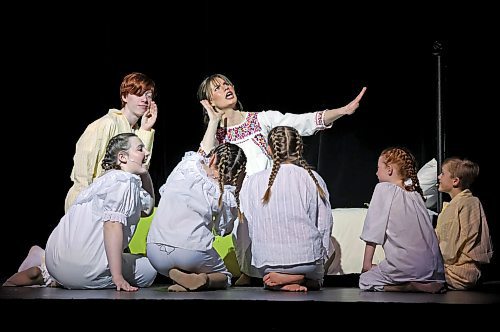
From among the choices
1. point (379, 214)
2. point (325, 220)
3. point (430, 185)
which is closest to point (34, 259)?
point (325, 220)

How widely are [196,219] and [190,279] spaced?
29 centimetres

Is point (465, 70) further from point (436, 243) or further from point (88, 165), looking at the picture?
point (88, 165)

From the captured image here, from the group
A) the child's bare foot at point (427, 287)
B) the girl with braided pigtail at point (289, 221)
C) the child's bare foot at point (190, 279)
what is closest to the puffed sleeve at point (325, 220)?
the girl with braided pigtail at point (289, 221)

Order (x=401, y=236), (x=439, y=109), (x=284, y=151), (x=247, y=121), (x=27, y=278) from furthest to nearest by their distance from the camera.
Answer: (x=439, y=109)
(x=247, y=121)
(x=27, y=278)
(x=284, y=151)
(x=401, y=236)

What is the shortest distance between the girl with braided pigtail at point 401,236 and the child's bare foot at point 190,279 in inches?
30.4

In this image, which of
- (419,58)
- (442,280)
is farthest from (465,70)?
(442,280)

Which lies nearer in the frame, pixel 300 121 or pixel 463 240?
pixel 463 240

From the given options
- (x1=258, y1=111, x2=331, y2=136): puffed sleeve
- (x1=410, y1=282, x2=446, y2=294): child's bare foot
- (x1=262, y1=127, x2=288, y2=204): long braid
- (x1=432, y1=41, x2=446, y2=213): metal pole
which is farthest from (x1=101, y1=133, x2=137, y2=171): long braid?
(x1=432, y1=41, x2=446, y2=213): metal pole

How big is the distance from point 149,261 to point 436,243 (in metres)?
1.41

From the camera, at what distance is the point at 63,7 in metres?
6.27

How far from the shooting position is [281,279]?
4453mm

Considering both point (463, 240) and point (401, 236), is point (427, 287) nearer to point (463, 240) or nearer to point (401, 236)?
point (401, 236)

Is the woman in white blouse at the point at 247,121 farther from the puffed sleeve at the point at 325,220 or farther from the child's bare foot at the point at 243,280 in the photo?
the puffed sleeve at the point at 325,220

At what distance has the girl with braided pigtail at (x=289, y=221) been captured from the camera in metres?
4.48
